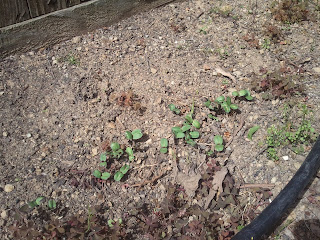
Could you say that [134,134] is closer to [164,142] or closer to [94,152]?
[164,142]

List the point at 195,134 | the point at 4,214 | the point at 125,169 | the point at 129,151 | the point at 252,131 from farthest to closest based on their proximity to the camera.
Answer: the point at 252,131
the point at 195,134
the point at 129,151
the point at 125,169
the point at 4,214

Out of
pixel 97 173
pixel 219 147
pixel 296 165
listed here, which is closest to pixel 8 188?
pixel 97 173

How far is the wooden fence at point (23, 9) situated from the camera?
10.6 feet

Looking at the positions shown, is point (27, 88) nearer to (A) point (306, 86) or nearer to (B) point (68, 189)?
(B) point (68, 189)

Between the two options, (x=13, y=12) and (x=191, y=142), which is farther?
(x=13, y=12)

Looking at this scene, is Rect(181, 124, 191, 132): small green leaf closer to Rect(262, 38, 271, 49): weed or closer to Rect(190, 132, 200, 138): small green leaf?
Rect(190, 132, 200, 138): small green leaf

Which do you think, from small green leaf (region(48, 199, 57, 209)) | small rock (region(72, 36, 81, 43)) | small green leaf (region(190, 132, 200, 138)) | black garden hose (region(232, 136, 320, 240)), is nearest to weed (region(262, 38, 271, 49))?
black garden hose (region(232, 136, 320, 240))

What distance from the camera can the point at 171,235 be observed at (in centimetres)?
261

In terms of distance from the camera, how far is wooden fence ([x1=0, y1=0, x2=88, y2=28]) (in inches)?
127

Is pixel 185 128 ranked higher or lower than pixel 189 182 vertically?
higher

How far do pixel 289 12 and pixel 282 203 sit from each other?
2.55 meters

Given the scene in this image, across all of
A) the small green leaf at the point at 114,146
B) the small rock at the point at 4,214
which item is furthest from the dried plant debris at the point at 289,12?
the small rock at the point at 4,214

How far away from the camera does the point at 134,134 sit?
9.84 ft

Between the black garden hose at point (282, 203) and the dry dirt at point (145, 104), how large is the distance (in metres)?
0.15
